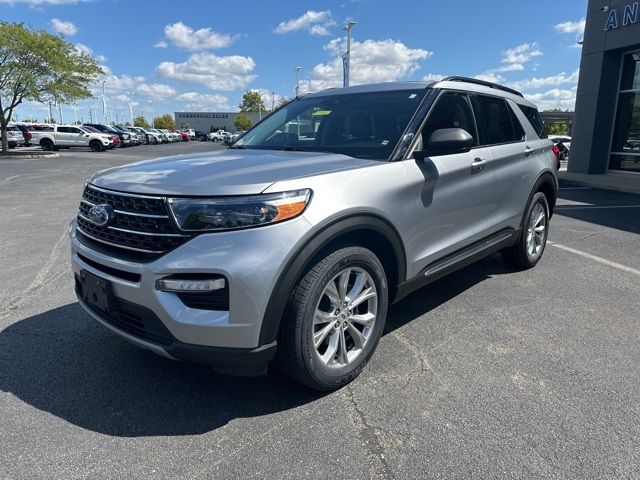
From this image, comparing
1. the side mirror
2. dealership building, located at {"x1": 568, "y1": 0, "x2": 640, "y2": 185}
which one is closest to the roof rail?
the side mirror

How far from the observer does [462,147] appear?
3.15 m

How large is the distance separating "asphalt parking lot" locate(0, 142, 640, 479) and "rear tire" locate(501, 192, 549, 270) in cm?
65

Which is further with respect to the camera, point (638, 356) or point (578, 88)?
point (578, 88)

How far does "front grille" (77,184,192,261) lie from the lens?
7.61 feet

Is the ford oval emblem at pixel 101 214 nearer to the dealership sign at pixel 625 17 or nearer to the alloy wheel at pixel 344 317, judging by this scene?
the alloy wheel at pixel 344 317

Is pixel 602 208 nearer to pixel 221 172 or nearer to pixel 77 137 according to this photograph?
pixel 221 172

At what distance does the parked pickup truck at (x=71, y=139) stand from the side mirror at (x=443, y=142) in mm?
36542

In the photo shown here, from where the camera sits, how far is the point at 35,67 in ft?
77.9

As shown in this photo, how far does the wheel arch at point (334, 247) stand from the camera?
2312 mm

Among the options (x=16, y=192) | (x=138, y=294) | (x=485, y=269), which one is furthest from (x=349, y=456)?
(x=16, y=192)

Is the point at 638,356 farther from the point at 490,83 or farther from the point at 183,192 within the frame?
the point at 183,192

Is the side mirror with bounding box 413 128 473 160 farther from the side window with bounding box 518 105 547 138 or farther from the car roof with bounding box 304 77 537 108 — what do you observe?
the side window with bounding box 518 105 547 138

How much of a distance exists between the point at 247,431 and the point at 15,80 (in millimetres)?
27369

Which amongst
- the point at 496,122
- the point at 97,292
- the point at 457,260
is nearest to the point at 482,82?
the point at 496,122
